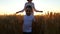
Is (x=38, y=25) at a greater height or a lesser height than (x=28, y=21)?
lesser

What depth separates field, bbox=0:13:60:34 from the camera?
298 inches

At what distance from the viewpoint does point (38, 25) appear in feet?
25.1

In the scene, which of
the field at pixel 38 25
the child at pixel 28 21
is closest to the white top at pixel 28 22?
the child at pixel 28 21

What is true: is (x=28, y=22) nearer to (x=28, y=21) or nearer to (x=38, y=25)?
(x=28, y=21)

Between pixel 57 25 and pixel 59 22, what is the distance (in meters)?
0.12

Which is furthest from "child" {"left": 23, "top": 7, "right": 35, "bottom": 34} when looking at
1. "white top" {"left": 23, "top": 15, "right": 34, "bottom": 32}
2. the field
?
the field

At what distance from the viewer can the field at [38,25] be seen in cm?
756

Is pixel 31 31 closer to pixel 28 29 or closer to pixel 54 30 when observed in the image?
pixel 28 29

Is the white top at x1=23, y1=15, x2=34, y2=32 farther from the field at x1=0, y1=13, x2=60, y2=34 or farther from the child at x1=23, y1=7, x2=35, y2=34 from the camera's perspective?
the field at x1=0, y1=13, x2=60, y2=34

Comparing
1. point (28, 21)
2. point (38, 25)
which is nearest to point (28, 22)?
point (28, 21)

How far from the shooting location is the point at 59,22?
7.62 m

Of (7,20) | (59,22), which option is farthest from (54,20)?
(7,20)

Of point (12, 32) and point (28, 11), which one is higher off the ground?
point (28, 11)

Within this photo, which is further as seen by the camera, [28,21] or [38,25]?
[38,25]
